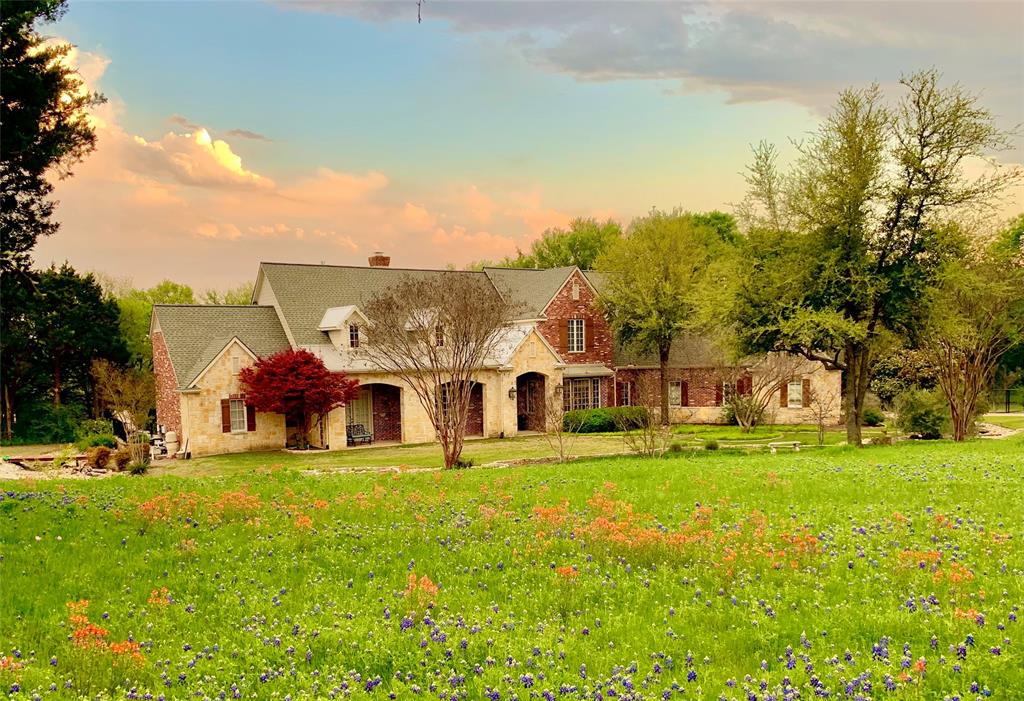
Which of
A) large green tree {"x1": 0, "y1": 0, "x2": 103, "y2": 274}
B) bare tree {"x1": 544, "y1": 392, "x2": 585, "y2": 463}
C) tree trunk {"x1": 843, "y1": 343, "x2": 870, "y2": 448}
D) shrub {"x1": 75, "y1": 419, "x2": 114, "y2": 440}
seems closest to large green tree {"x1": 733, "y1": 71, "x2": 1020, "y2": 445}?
tree trunk {"x1": 843, "y1": 343, "x2": 870, "y2": 448}

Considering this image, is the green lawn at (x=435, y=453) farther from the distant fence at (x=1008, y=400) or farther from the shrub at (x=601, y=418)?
the distant fence at (x=1008, y=400)

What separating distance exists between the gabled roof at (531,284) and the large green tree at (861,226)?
55.1 feet

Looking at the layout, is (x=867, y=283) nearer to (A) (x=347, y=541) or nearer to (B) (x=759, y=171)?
(B) (x=759, y=171)

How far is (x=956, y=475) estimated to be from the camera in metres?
13.7

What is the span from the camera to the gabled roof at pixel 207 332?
33.7 m

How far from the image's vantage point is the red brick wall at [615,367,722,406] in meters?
44.6

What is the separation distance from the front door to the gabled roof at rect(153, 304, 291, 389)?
4.26 meters

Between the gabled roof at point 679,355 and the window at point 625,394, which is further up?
the gabled roof at point 679,355

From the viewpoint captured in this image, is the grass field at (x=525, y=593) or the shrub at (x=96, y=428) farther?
the shrub at (x=96, y=428)

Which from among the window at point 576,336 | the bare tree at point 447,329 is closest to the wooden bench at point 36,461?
the bare tree at point 447,329

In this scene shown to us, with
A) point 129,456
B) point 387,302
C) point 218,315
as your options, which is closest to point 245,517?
point 387,302

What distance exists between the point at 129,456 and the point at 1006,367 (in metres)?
52.7

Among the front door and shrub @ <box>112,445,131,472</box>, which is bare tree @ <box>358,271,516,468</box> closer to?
shrub @ <box>112,445,131,472</box>

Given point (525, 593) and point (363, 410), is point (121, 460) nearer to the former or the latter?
point (363, 410)
